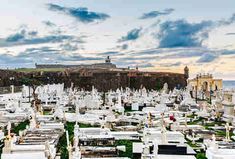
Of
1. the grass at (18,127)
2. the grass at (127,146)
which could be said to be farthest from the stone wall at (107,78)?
the grass at (127,146)

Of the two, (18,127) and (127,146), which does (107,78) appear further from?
(127,146)

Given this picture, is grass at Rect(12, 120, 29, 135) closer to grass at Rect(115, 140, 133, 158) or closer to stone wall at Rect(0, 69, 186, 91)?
grass at Rect(115, 140, 133, 158)

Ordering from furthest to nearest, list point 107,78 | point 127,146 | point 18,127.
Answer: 1. point 107,78
2. point 18,127
3. point 127,146

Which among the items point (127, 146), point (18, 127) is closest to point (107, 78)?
point (18, 127)

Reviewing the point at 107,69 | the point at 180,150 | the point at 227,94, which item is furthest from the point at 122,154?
the point at 107,69

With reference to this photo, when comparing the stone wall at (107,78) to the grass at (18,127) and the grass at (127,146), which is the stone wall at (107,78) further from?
the grass at (127,146)

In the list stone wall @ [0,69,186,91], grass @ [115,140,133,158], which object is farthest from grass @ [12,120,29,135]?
stone wall @ [0,69,186,91]

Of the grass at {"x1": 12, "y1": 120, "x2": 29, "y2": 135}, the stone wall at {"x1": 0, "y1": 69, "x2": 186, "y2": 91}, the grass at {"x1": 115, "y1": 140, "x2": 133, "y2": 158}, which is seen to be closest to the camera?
the grass at {"x1": 115, "y1": 140, "x2": 133, "y2": 158}

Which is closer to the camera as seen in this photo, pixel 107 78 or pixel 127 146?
pixel 127 146

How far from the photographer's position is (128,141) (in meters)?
29.2

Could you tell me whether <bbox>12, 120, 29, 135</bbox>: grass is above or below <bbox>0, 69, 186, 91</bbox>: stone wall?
below

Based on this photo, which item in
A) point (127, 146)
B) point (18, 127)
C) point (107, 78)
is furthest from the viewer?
point (107, 78)

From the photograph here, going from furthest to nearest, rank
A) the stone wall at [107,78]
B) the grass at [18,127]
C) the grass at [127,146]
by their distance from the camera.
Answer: the stone wall at [107,78]
the grass at [18,127]
the grass at [127,146]

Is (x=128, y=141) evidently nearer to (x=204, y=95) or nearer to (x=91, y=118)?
(x=91, y=118)
